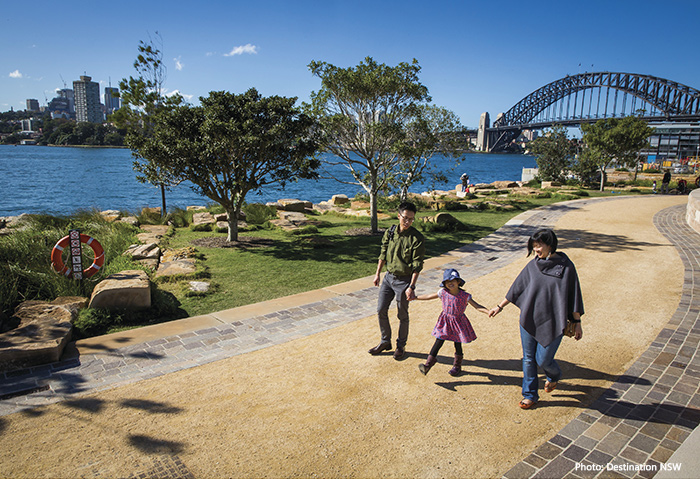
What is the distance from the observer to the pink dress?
5.07 m

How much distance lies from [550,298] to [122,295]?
257 inches

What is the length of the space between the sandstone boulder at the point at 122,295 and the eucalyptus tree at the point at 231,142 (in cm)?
532

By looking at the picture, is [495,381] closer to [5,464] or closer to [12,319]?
[5,464]

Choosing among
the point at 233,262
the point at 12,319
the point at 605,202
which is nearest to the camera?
the point at 12,319

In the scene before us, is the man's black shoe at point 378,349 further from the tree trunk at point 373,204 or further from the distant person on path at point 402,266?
the tree trunk at point 373,204

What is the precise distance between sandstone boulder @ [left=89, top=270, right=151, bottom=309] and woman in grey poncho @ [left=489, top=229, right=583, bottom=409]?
5928 mm

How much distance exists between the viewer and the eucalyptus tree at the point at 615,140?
31547mm

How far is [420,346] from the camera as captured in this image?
6.26 metres

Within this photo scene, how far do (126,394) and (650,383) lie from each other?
242 inches

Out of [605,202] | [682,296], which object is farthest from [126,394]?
[605,202]

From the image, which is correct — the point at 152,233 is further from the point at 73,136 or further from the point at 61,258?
the point at 73,136

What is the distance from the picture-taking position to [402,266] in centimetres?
548

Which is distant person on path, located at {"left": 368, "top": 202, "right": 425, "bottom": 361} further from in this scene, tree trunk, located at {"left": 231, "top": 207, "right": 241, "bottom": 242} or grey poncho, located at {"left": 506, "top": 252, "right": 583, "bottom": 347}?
tree trunk, located at {"left": 231, "top": 207, "right": 241, "bottom": 242}

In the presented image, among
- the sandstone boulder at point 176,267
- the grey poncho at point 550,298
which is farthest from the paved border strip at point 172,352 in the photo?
the grey poncho at point 550,298
